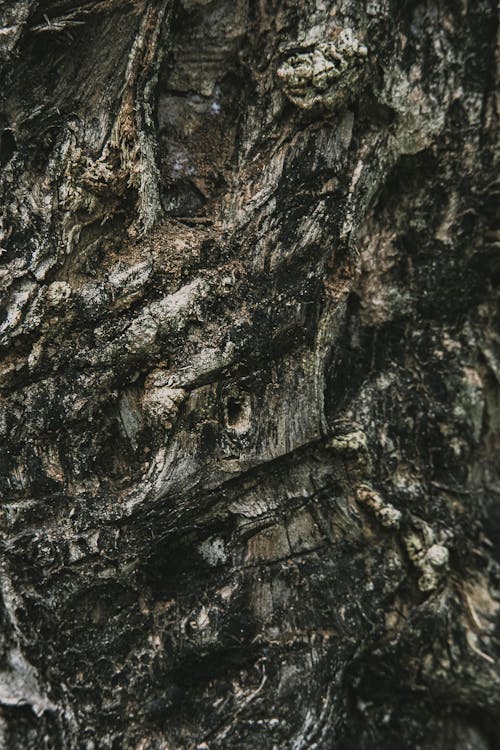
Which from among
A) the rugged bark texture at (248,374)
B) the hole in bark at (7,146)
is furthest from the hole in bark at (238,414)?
the hole in bark at (7,146)

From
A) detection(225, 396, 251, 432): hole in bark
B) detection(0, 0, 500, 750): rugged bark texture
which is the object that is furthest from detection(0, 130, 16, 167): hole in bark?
detection(225, 396, 251, 432): hole in bark

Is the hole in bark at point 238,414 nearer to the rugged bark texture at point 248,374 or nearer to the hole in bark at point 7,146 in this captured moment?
the rugged bark texture at point 248,374

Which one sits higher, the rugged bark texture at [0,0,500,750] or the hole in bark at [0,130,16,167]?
the hole in bark at [0,130,16,167]

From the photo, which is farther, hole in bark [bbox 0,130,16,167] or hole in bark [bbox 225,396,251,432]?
hole in bark [bbox 225,396,251,432]

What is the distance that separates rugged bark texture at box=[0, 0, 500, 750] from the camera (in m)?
1.65

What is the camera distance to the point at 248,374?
1.80 m

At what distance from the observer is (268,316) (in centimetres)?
178

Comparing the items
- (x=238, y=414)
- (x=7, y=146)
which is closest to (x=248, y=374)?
(x=238, y=414)

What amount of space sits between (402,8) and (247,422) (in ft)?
4.16

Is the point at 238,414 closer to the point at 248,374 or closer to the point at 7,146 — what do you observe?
the point at 248,374

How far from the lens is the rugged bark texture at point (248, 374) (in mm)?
1650

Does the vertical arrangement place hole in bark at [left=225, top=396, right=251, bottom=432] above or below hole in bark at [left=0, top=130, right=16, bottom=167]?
below

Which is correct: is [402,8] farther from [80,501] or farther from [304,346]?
[80,501]

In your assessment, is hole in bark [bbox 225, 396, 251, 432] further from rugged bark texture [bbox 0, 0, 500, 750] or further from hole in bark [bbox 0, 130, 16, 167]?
hole in bark [bbox 0, 130, 16, 167]
